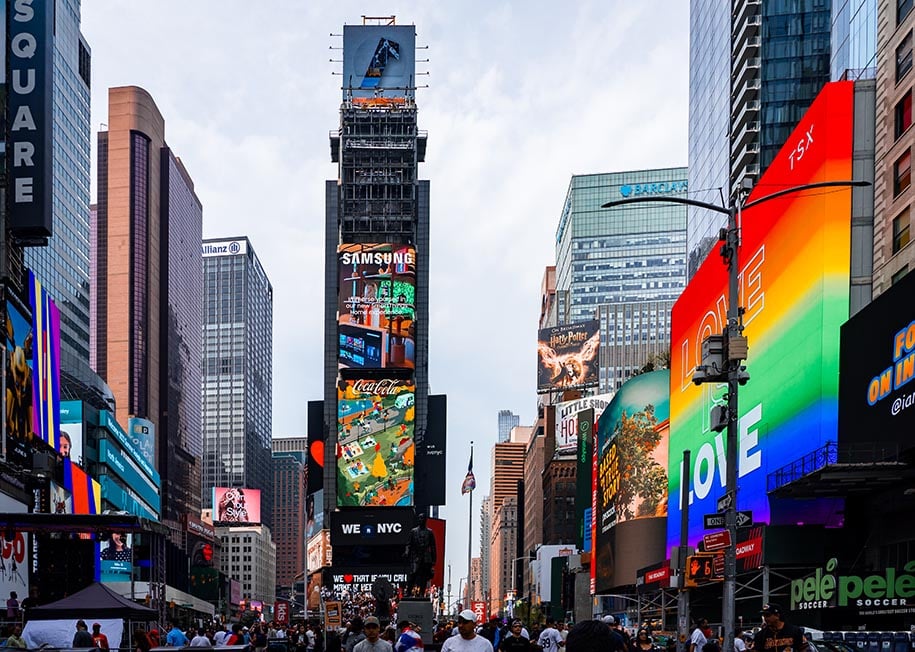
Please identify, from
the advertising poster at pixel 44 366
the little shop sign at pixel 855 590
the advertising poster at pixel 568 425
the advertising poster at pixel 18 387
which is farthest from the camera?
the advertising poster at pixel 568 425

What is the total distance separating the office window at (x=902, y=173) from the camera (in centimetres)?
4075

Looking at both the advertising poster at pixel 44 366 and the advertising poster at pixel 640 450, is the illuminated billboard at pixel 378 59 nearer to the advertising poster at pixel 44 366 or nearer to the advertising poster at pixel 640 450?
the advertising poster at pixel 640 450

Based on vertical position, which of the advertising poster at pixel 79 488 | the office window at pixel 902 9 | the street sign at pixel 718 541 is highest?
the office window at pixel 902 9

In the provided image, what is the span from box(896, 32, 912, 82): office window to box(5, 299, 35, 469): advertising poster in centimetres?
3471

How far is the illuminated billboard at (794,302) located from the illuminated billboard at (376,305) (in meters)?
56.5

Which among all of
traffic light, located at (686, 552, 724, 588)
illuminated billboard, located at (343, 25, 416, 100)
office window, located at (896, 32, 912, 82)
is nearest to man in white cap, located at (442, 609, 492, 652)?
traffic light, located at (686, 552, 724, 588)

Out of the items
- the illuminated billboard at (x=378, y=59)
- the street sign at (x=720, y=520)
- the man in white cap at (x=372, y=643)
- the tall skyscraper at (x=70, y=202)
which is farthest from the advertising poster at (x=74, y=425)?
the man in white cap at (x=372, y=643)

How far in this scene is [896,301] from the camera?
1399 inches

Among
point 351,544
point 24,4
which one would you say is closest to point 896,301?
point 24,4

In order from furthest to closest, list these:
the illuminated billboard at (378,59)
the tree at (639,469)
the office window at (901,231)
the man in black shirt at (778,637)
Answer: the illuminated billboard at (378,59) → the tree at (639,469) → the office window at (901,231) → the man in black shirt at (778,637)

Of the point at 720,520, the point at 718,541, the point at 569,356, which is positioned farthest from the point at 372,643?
the point at 569,356

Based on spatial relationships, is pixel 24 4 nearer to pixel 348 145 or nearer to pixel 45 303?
pixel 45 303

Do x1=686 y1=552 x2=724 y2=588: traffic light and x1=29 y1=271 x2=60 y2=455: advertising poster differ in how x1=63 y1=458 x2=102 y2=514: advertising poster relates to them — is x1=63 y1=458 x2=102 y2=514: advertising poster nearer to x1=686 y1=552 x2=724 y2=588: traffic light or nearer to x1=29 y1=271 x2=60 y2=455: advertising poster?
x1=29 y1=271 x2=60 y2=455: advertising poster

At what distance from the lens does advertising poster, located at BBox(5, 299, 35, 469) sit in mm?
52156
